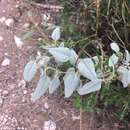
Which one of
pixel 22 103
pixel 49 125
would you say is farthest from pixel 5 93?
pixel 49 125

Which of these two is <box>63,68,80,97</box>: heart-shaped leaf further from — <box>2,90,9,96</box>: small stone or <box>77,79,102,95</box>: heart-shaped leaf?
<box>2,90,9,96</box>: small stone

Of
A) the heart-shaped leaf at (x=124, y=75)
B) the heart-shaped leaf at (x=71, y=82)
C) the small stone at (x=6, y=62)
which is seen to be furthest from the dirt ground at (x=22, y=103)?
the heart-shaped leaf at (x=71, y=82)

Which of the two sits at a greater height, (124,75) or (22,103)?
(124,75)

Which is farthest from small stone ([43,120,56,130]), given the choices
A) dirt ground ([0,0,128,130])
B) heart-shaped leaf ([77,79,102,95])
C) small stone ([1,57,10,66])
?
heart-shaped leaf ([77,79,102,95])

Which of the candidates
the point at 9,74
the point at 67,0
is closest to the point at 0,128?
the point at 9,74

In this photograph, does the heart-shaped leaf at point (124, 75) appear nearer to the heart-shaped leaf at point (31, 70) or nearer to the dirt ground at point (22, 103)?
the heart-shaped leaf at point (31, 70)

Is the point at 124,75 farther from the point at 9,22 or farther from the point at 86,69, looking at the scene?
the point at 9,22
